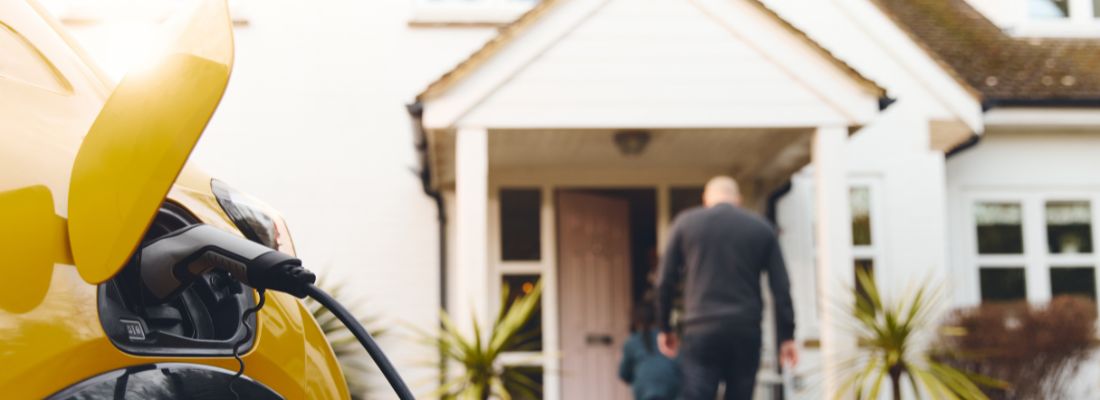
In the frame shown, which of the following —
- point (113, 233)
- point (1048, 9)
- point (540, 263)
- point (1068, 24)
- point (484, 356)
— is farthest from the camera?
point (1048, 9)

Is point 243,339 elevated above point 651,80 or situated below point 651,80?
below

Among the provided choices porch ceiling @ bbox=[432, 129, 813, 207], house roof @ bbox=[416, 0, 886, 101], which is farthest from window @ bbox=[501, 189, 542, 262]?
house roof @ bbox=[416, 0, 886, 101]

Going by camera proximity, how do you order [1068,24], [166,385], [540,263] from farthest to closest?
[1068,24] → [540,263] → [166,385]

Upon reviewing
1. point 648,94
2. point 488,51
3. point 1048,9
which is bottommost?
point 648,94

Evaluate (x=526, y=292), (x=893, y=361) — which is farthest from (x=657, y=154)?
(x=893, y=361)

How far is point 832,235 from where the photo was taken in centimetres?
792

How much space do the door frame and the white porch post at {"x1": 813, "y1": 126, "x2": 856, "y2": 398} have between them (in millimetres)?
2323

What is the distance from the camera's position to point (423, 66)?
10.2m

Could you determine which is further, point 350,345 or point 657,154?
point 657,154

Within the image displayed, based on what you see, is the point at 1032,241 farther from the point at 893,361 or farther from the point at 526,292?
the point at 526,292

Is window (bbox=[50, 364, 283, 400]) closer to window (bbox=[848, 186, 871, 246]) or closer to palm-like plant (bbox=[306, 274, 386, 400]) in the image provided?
palm-like plant (bbox=[306, 274, 386, 400])

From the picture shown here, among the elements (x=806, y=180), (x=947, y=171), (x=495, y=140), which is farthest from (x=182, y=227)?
(x=947, y=171)

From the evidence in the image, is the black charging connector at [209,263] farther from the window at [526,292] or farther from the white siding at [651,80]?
the window at [526,292]

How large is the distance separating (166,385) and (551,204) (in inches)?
338
